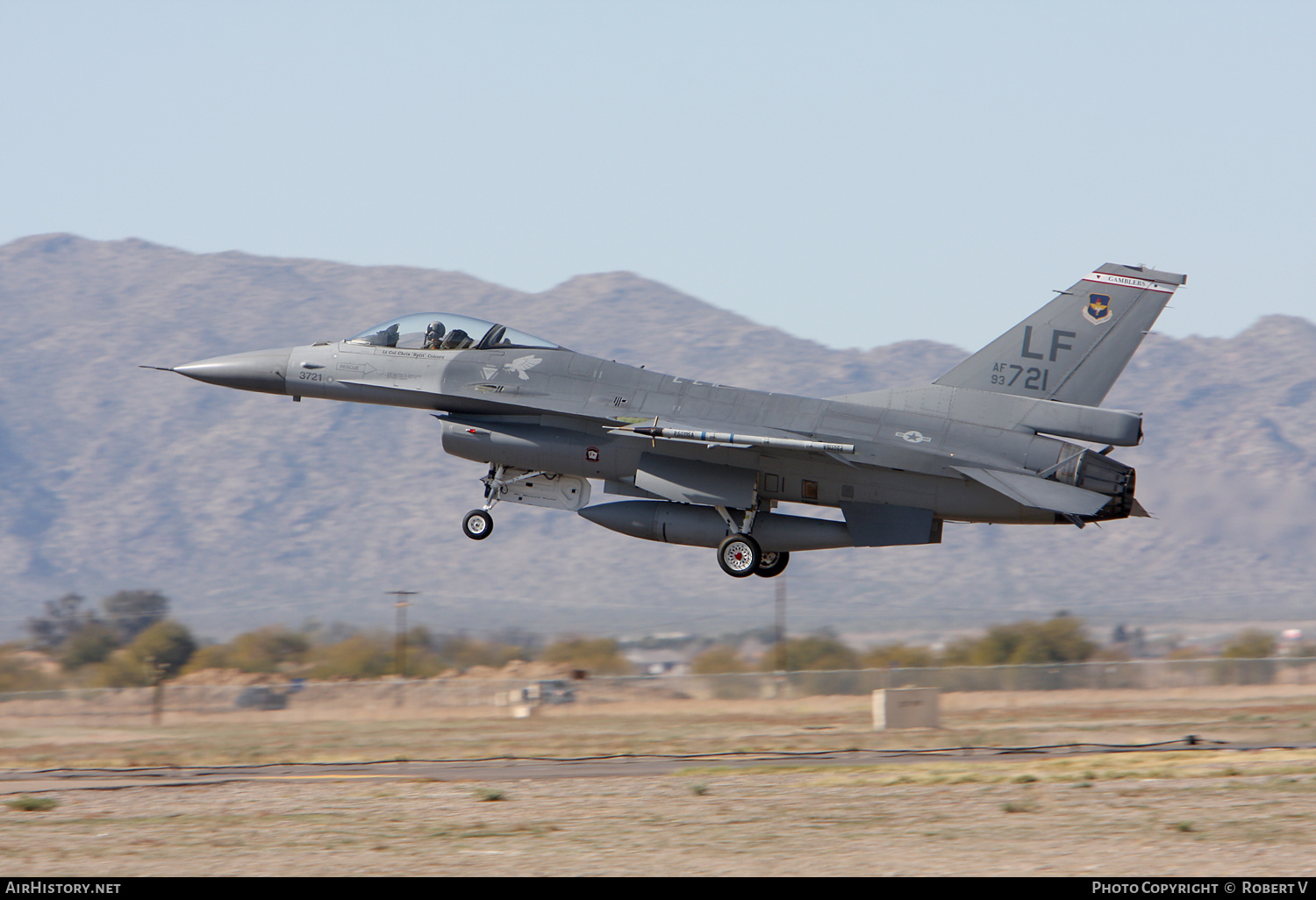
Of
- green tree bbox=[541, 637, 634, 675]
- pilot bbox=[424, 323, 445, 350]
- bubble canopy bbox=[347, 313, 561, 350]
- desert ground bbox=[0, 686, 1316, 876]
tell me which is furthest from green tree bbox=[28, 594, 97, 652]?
pilot bbox=[424, 323, 445, 350]

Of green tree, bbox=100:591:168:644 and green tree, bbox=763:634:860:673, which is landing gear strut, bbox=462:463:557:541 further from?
green tree, bbox=100:591:168:644

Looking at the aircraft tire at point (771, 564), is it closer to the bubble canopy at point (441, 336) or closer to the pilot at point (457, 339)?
the bubble canopy at point (441, 336)

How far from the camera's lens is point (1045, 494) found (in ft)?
78.2

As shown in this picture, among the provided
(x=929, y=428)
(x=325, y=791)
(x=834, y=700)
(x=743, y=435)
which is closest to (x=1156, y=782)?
(x=929, y=428)

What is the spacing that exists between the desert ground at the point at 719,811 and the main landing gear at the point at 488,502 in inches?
173

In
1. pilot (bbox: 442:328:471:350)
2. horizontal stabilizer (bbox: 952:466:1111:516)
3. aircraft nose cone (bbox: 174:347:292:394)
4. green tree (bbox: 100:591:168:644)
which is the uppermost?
pilot (bbox: 442:328:471:350)

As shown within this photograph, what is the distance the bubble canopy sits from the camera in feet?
86.9

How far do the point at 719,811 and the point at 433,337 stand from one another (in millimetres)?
11286

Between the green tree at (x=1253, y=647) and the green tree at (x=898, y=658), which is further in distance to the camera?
the green tree at (x=1253, y=647)

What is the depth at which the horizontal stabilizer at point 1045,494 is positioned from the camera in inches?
933

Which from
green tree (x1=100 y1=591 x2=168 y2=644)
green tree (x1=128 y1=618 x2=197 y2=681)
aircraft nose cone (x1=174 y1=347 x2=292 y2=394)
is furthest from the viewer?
green tree (x1=100 y1=591 x2=168 y2=644)

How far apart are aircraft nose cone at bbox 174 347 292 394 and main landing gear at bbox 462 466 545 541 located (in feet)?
13.9

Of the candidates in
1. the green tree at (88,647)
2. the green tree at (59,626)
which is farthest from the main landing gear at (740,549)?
the green tree at (59,626)

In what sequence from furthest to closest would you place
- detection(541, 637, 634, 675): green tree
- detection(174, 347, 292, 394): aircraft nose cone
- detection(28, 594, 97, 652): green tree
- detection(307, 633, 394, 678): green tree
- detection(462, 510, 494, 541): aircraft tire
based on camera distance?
detection(28, 594, 97, 652): green tree
detection(307, 633, 394, 678): green tree
detection(541, 637, 634, 675): green tree
detection(174, 347, 292, 394): aircraft nose cone
detection(462, 510, 494, 541): aircraft tire
